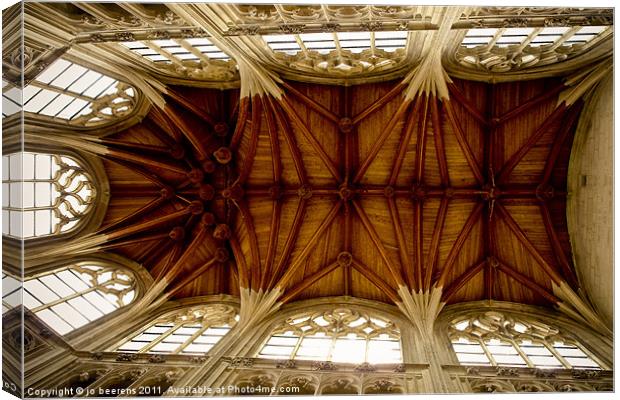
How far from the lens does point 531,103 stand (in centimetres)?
901

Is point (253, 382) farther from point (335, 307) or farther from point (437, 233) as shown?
point (437, 233)

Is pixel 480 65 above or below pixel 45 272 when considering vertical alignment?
above

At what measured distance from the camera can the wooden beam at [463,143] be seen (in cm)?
951

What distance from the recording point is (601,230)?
7.36 m

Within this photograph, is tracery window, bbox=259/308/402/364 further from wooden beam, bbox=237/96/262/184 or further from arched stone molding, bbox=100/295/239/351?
wooden beam, bbox=237/96/262/184

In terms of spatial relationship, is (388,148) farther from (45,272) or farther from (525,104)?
(45,272)

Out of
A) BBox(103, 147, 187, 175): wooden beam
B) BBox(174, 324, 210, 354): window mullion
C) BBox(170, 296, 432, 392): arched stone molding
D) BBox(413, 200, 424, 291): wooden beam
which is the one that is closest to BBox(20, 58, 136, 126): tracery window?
BBox(103, 147, 187, 175): wooden beam

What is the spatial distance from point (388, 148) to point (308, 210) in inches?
95.8

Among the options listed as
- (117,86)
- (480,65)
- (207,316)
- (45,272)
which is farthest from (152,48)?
(480,65)

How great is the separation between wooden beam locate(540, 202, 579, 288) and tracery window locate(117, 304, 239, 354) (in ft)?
21.7

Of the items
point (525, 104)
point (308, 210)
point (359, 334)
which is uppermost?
point (525, 104)

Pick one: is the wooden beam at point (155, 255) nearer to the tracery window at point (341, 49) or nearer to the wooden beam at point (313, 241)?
the wooden beam at point (313, 241)

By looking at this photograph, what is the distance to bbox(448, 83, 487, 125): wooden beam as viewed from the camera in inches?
Result: 366

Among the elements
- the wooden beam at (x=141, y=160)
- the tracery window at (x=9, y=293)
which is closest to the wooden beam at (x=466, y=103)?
the wooden beam at (x=141, y=160)
